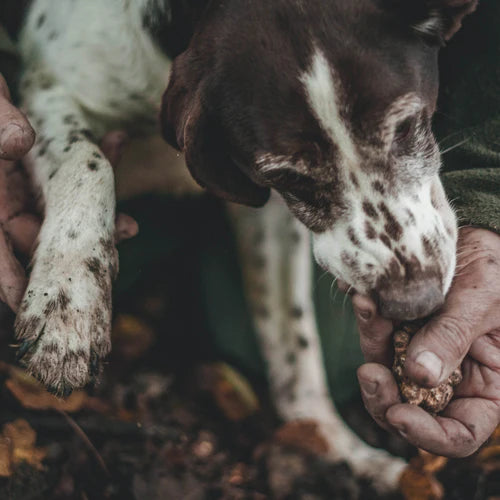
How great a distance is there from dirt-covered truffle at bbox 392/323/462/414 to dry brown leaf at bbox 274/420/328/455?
39.6 inches

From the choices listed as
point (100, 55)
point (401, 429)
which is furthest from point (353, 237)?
point (100, 55)

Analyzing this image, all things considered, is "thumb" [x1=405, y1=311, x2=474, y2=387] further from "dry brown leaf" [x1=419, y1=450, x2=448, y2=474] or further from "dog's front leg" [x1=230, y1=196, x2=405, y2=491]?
"dog's front leg" [x1=230, y1=196, x2=405, y2=491]

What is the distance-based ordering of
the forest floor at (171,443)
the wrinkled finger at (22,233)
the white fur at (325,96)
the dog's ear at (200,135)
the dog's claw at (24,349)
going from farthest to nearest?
1. the forest floor at (171,443)
2. the wrinkled finger at (22,233)
3. the dog's ear at (200,135)
4. the dog's claw at (24,349)
5. the white fur at (325,96)

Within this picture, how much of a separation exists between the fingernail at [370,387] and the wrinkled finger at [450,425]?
Answer: 0.06 meters

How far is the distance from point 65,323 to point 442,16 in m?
1.30

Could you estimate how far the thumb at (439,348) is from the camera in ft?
5.06

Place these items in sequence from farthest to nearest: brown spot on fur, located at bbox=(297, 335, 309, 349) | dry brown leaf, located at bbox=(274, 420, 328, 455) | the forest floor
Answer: brown spot on fur, located at bbox=(297, 335, 309, 349) → dry brown leaf, located at bbox=(274, 420, 328, 455) → the forest floor

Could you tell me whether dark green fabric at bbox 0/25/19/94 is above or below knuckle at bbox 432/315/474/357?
below

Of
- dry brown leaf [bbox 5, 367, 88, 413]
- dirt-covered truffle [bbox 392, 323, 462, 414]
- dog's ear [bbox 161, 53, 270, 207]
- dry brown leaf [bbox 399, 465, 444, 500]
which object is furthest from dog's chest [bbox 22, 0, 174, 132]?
dry brown leaf [bbox 399, 465, 444, 500]

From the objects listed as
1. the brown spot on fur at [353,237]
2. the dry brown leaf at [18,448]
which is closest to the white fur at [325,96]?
the brown spot on fur at [353,237]

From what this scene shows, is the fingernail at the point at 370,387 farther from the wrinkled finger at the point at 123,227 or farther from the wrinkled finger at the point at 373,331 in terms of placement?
the wrinkled finger at the point at 123,227

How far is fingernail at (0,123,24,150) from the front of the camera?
5.73ft

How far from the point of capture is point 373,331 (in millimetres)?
1766

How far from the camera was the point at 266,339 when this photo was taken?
2.87 metres
